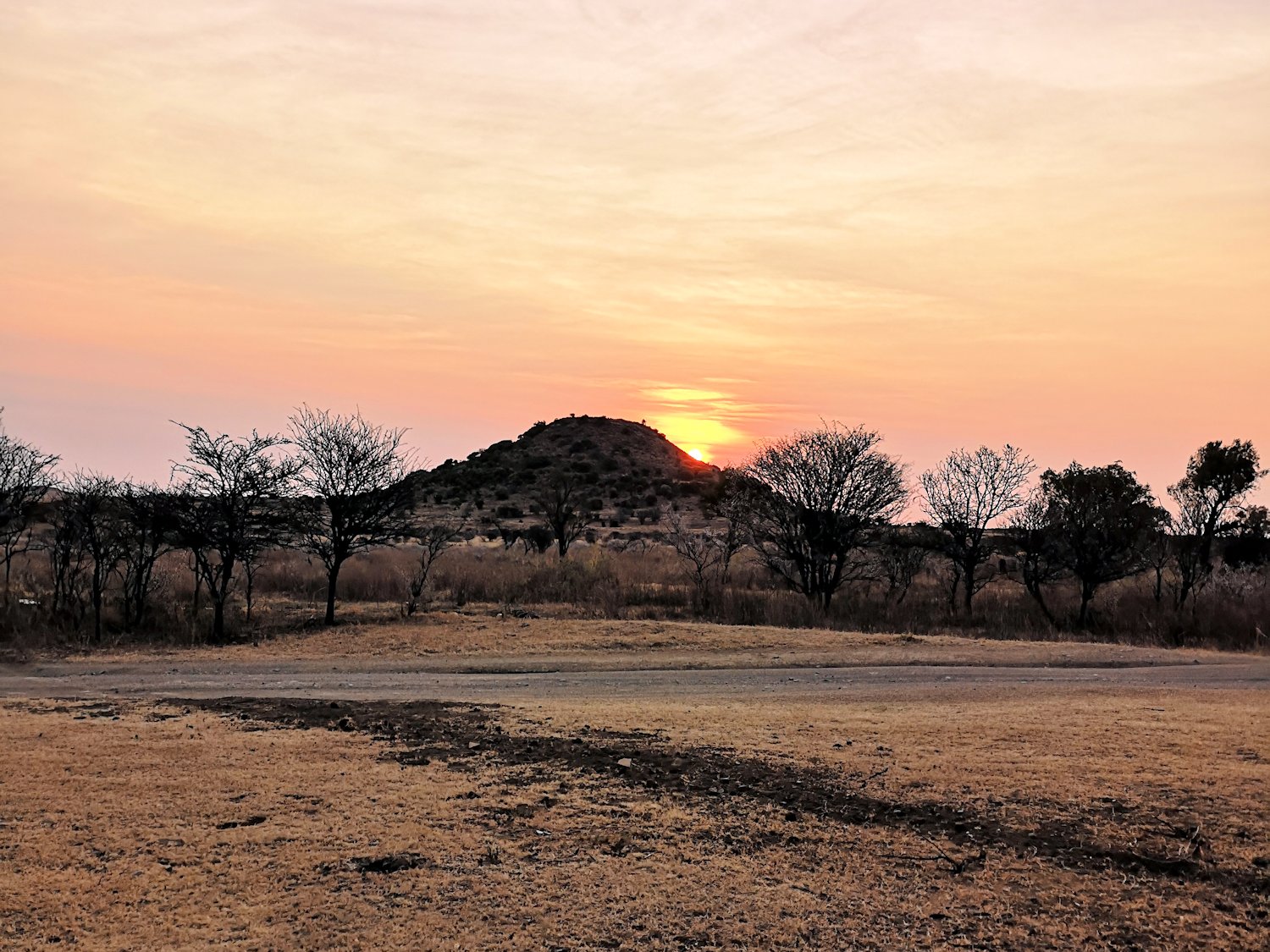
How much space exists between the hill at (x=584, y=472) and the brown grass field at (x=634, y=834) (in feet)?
235

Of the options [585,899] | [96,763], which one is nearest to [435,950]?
[585,899]

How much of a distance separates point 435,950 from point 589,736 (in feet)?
19.2

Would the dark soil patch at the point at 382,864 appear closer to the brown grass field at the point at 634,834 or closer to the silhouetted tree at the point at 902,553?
the brown grass field at the point at 634,834

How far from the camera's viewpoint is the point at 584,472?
106625mm

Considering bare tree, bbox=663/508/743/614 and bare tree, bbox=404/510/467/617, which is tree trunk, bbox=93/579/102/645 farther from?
bare tree, bbox=663/508/743/614

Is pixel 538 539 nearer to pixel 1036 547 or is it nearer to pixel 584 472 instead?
pixel 1036 547

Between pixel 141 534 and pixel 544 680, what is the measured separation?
47.9ft

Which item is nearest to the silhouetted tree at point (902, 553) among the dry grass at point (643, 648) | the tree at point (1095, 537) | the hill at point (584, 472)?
the tree at point (1095, 537)

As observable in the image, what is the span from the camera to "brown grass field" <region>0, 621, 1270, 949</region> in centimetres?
654

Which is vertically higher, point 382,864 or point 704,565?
point 704,565

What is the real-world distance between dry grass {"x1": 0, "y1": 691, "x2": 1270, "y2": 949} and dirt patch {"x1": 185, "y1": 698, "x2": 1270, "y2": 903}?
0.05 metres

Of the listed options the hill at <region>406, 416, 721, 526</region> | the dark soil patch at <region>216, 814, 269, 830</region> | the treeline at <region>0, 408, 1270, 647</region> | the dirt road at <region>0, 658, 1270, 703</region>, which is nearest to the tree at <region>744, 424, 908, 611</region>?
the treeline at <region>0, 408, 1270, 647</region>

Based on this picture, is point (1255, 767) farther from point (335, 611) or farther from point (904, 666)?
point (335, 611)

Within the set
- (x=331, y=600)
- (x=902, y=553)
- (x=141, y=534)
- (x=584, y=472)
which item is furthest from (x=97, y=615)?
(x=584, y=472)
